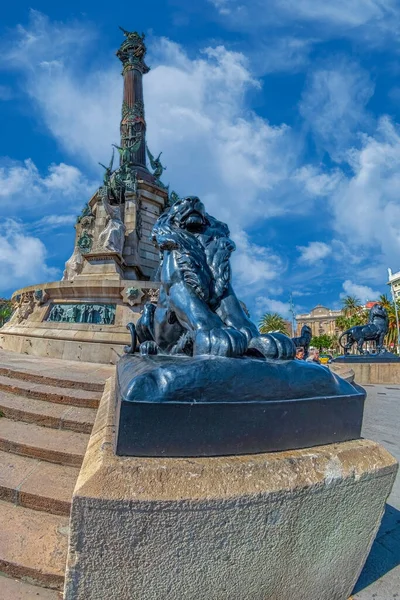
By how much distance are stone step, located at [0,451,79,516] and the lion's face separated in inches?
85.3

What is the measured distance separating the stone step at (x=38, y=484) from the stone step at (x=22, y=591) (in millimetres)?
443

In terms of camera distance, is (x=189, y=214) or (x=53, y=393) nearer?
(x=189, y=214)

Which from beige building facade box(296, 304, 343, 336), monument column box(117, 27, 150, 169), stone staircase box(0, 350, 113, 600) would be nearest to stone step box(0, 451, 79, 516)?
stone staircase box(0, 350, 113, 600)

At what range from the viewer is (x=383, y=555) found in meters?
1.91

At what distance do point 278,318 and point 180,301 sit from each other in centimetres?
Answer: 6669

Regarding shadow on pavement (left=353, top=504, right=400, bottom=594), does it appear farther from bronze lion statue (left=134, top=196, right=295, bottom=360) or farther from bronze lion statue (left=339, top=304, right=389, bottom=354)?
bronze lion statue (left=339, top=304, right=389, bottom=354)

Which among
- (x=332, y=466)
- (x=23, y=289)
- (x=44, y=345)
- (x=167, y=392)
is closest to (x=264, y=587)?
(x=332, y=466)

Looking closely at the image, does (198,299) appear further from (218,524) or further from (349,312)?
(349,312)

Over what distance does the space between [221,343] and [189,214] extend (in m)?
1.42

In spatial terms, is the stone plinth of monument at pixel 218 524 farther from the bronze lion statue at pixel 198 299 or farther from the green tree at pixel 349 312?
the green tree at pixel 349 312

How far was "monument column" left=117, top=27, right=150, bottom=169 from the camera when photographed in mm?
18453

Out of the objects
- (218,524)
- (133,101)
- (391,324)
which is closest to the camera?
(218,524)

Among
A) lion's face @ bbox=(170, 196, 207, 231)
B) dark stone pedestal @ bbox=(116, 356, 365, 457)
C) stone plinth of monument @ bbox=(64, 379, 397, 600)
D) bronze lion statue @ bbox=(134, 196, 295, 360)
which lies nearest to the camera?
stone plinth of monument @ bbox=(64, 379, 397, 600)

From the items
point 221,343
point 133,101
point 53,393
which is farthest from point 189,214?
point 133,101
